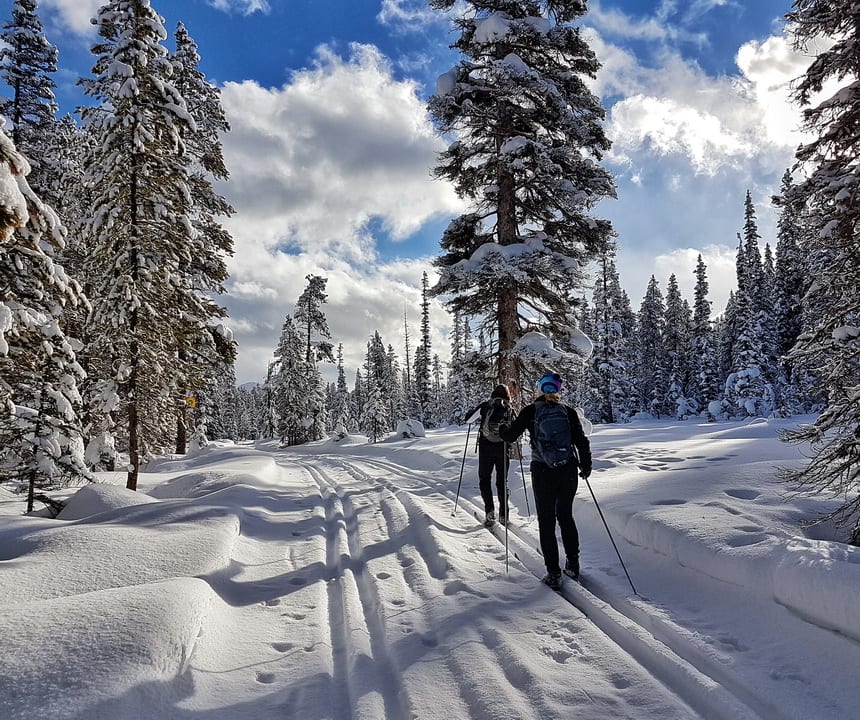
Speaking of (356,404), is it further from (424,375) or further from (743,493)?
(743,493)

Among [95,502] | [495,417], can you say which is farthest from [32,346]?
[495,417]

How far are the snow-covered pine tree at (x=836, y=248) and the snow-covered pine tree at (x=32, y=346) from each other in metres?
9.99

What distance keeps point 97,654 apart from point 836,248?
985 centimetres

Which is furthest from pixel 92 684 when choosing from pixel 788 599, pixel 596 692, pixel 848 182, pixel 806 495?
pixel 848 182

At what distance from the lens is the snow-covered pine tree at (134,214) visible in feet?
41.7

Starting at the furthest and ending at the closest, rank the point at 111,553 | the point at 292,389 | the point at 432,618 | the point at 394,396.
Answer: the point at 394,396 < the point at 292,389 < the point at 111,553 < the point at 432,618

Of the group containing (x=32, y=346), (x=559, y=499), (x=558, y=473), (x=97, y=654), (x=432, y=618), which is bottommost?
(x=432, y=618)

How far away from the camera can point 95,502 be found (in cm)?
871

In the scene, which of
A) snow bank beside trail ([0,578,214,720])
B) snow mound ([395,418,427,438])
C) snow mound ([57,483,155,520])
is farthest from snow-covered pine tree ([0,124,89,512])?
snow mound ([395,418,427,438])

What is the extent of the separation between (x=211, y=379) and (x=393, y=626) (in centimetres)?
2123

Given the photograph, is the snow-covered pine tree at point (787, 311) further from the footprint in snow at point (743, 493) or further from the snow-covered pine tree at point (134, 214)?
the snow-covered pine tree at point (134, 214)

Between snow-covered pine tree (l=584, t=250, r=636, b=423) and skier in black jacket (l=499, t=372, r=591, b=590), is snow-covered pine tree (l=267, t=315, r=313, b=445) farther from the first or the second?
skier in black jacket (l=499, t=372, r=591, b=590)

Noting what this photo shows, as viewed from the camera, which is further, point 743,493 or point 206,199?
point 206,199

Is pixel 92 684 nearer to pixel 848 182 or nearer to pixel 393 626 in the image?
pixel 393 626
